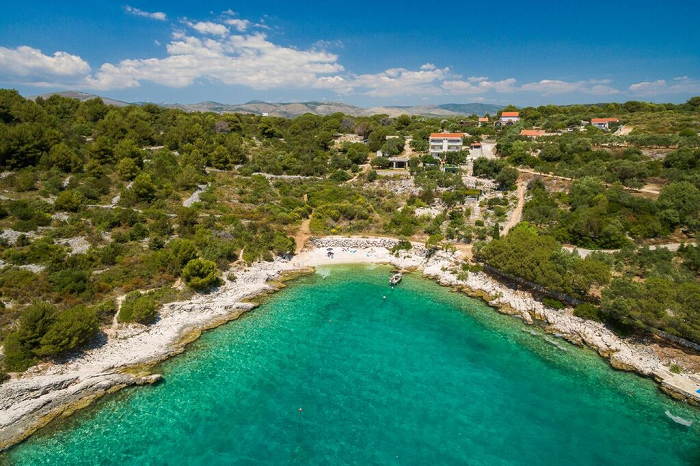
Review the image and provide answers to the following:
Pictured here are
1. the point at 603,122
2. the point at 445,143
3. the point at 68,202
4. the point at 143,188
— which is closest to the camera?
the point at 68,202

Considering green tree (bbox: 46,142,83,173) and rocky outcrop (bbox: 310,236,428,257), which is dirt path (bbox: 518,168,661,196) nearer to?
rocky outcrop (bbox: 310,236,428,257)

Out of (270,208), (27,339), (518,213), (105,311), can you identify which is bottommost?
(105,311)

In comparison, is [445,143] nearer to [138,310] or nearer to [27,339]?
[138,310]

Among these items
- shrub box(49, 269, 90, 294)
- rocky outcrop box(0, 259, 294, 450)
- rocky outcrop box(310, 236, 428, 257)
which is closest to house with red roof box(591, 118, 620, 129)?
rocky outcrop box(310, 236, 428, 257)

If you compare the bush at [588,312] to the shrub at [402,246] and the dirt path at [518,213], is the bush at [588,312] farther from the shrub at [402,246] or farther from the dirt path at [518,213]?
the shrub at [402,246]

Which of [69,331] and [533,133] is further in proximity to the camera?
[533,133]

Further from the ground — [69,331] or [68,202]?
[68,202]

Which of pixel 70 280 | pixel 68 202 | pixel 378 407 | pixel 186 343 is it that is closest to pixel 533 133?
pixel 378 407

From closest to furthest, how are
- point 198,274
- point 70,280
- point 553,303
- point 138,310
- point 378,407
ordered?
point 378,407, point 138,310, point 70,280, point 553,303, point 198,274
